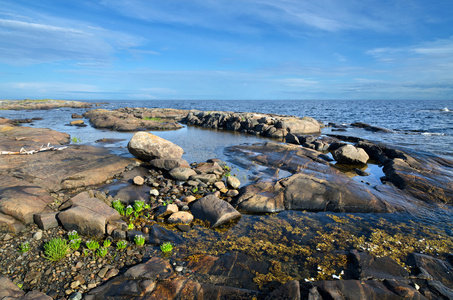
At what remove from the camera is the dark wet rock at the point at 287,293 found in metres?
4.99


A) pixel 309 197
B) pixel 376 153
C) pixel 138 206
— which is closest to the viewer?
→ pixel 138 206

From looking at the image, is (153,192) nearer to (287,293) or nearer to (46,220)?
(46,220)

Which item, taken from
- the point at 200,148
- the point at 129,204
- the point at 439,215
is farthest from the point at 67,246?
the point at 200,148

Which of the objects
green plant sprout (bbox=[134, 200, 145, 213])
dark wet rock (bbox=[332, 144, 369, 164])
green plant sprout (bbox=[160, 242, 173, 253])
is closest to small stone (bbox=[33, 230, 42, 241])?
green plant sprout (bbox=[134, 200, 145, 213])

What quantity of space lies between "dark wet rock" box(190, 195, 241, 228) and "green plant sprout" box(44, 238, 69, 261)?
4400mm

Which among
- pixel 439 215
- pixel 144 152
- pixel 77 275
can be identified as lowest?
pixel 439 215

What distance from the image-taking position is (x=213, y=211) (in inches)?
357

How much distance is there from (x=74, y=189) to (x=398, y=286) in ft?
41.4

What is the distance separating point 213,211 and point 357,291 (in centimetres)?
530

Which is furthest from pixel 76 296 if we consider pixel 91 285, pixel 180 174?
pixel 180 174

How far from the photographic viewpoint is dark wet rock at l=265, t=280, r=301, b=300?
4992 millimetres

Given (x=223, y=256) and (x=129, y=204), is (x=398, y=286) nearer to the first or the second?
(x=223, y=256)

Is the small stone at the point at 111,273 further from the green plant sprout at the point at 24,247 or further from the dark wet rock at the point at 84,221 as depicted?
the green plant sprout at the point at 24,247

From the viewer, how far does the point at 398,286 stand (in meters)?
5.25
